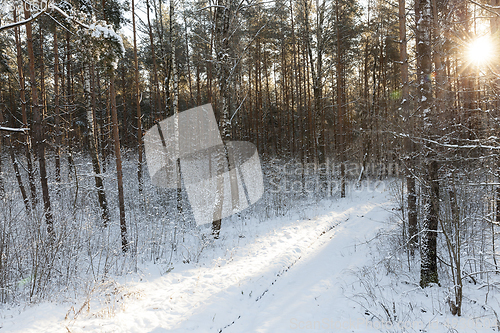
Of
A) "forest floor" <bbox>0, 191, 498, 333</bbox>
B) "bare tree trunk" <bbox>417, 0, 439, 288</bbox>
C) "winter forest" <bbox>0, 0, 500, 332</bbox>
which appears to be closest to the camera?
"forest floor" <bbox>0, 191, 498, 333</bbox>

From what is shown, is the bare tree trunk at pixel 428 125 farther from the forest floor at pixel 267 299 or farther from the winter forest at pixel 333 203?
the forest floor at pixel 267 299

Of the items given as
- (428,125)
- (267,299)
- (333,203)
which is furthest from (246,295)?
(333,203)

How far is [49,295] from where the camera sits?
445 centimetres

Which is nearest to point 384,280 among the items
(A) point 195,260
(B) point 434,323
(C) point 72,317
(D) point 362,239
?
(B) point 434,323

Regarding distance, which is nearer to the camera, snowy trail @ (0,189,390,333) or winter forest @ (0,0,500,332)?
snowy trail @ (0,189,390,333)

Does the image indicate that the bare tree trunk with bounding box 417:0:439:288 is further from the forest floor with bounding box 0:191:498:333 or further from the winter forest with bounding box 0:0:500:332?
the forest floor with bounding box 0:191:498:333

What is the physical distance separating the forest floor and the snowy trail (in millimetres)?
18

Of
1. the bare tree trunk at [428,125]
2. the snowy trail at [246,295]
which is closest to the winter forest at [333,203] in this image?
the bare tree trunk at [428,125]

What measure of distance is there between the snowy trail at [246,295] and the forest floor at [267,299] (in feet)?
0.06

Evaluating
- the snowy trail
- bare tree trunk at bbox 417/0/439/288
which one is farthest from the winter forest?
the snowy trail

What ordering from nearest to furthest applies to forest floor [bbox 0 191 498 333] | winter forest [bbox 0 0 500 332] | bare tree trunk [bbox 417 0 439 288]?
forest floor [bbox 0 191 498 333] < winter forest [bbox 0 0 500 332] < bare tree trunk [bbox 417 0 439 288]

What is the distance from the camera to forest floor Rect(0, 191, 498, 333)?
Result: 3.95 m

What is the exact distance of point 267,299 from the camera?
4.92m

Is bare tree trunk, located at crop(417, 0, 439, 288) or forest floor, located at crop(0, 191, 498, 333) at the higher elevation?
bare tree trunk, located at crop(417, 0, 439, 288)
